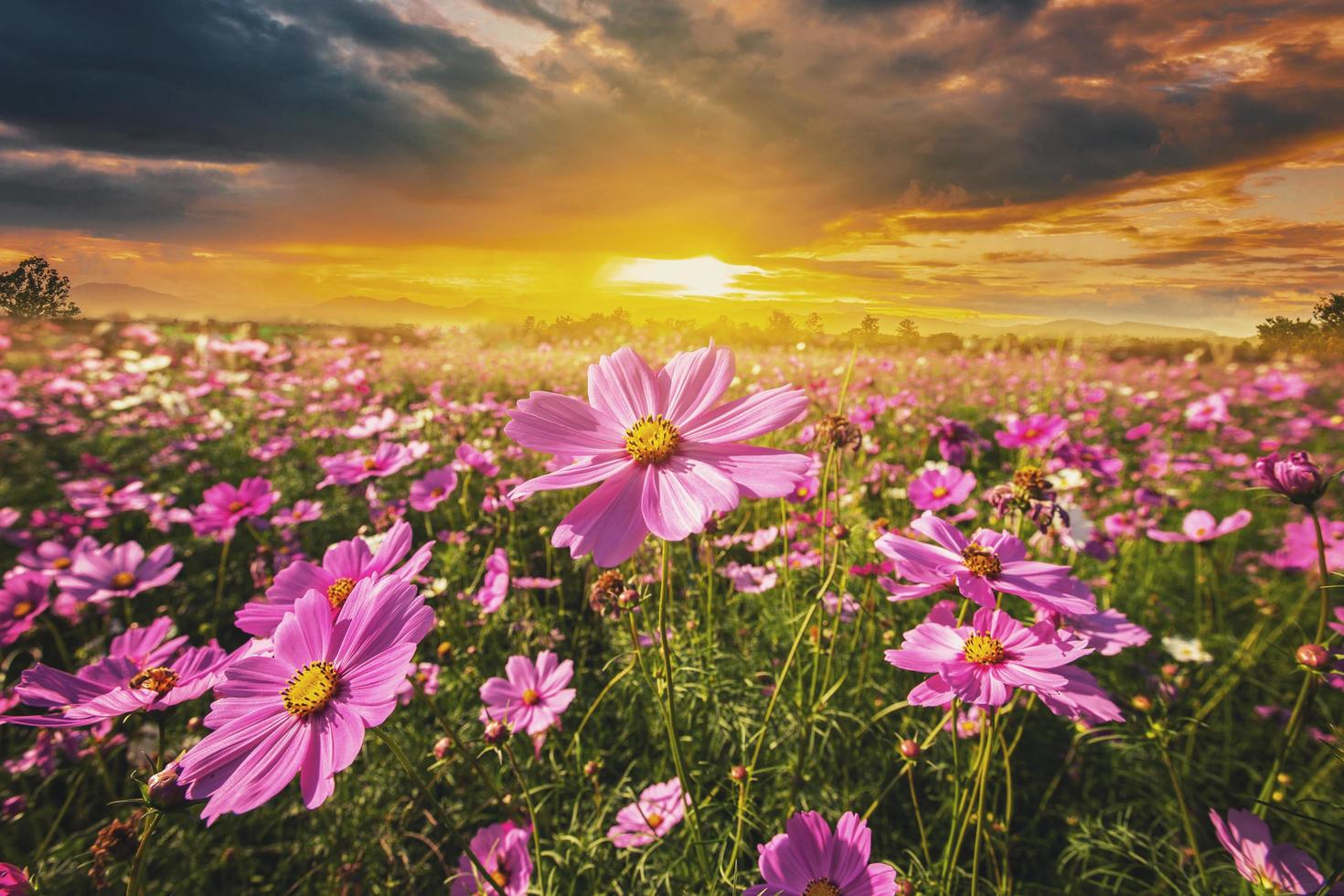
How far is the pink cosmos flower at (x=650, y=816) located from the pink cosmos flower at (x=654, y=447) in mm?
571

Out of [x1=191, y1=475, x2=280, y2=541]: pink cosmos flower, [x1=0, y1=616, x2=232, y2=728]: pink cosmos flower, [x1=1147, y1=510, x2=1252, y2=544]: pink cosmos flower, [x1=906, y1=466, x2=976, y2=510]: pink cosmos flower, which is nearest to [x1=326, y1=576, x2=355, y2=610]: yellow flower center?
[x1=0, y1=616, x2=232, y2=728]: pink cosmos flower

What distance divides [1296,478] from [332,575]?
120cm

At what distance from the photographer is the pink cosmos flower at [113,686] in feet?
1.80

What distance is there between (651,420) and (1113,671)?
5.17 ft

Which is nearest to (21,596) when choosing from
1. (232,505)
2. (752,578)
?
(232,505)

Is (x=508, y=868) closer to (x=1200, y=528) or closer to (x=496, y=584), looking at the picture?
(x=496, y=584)

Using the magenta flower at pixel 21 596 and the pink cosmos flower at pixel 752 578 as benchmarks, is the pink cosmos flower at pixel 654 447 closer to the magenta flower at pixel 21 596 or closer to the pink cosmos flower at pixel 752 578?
the pink cosmos flower at pixel 752 578

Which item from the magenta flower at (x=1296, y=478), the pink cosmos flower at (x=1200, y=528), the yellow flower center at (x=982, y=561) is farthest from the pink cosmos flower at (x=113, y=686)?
the pink cosmos flower at (x=1200, y=528)

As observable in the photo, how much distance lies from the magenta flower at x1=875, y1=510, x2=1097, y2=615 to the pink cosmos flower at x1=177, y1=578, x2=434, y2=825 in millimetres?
467

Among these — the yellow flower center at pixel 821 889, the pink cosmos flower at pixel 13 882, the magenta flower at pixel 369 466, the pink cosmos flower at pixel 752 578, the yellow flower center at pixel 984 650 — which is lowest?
the yellow flower center at pixel 821 889

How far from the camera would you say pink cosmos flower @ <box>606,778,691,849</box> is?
892mm

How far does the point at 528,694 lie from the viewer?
3.43ft

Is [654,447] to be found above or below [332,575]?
above

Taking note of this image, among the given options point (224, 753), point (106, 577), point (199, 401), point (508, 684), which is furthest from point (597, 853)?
point (199, 401)
